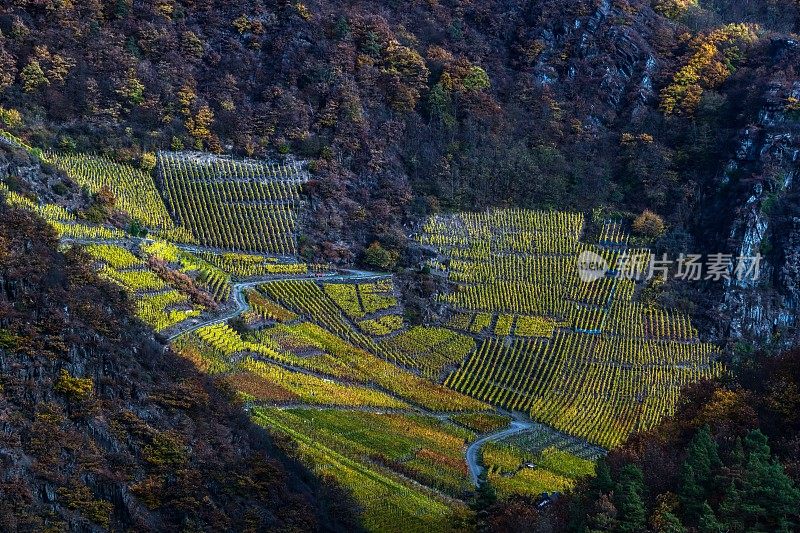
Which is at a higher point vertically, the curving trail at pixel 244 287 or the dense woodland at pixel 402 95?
the dense woodland at pixel 402 95

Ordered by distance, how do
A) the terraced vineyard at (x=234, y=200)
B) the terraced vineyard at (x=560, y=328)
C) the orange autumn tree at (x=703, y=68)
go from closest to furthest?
the terraced vineyard at (x=560, y=328) < the terraced vineyard at (x=234, y=200) < the orange autumn tree at (x=703, y=68)

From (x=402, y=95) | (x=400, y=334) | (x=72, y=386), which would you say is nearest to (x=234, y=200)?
(x=400, y=334)

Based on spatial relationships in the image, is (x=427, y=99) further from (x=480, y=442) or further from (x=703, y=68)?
(x=480, y=442)

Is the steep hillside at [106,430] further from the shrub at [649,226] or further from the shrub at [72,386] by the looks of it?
the shrub at [649,226]

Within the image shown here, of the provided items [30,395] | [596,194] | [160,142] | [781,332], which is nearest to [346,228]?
[160,142]

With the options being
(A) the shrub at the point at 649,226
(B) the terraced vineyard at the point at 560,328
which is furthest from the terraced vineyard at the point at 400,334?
(A) the shrub at the point at 649,226

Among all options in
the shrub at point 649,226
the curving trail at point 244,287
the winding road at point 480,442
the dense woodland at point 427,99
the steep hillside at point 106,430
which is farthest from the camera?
the shrub at point 649,226

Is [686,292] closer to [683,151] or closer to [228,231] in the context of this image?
[683,151]

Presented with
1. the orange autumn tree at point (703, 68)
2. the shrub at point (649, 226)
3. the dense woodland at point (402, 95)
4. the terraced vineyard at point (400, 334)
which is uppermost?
A: the orange autumn tree at point (703, 68)
